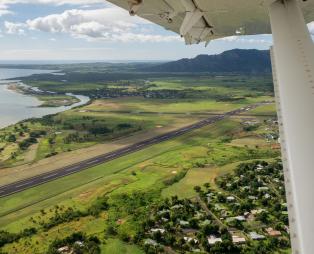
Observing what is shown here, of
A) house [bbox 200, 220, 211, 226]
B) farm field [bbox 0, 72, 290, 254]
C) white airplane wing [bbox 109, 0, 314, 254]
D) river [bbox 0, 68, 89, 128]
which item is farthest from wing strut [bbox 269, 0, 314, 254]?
river [bbox 0, 68, 89, 128]

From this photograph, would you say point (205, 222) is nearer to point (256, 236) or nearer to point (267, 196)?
point (256, 236)

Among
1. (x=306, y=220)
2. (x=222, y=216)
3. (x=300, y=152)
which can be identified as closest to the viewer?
(x=306, y=220)

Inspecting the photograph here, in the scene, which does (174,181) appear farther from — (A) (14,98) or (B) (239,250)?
(A) (14,98)

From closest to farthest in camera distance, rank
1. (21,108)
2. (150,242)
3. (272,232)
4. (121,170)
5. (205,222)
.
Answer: (150,242)
(272,232)
(205,222)
(121,170)
(21,108)

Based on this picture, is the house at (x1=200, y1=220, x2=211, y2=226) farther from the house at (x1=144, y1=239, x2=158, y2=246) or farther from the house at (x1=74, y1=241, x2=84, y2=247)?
the house at (x1=74, y1=241, x2=84, y2=247)

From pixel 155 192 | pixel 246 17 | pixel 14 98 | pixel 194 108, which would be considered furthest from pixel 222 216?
pixel 14 98

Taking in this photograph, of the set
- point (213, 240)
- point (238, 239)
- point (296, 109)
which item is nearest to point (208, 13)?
point (296, 109)
